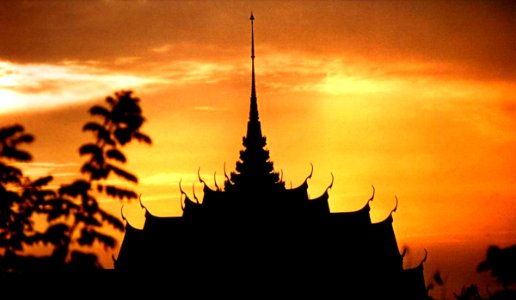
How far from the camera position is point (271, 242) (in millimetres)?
45125

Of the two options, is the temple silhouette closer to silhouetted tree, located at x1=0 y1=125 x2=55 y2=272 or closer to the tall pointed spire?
the tall pointed spire

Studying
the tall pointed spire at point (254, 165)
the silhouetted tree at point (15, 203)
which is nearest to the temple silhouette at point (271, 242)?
the tall pointed spire at point (254, 165)

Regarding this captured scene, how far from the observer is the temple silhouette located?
144ft

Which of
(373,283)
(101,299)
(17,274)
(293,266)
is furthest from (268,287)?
(17,274)

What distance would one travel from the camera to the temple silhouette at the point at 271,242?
44.0 metres

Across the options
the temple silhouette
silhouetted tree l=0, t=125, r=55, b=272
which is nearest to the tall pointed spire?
the temple silhouette

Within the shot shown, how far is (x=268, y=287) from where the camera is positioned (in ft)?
140

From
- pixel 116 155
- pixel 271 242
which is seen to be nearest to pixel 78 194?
pixel 116 155

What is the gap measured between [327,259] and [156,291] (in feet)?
26.7

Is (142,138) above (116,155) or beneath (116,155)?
above

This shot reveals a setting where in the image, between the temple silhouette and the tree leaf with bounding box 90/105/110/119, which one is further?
the temple silhouette

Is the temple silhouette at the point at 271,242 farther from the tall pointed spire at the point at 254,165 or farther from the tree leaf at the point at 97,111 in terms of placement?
the tree leaf at the point at 97,111

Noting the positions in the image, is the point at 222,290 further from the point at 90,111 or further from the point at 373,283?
the point at 90,111

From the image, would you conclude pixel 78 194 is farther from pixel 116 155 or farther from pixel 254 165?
pixel 254 165
